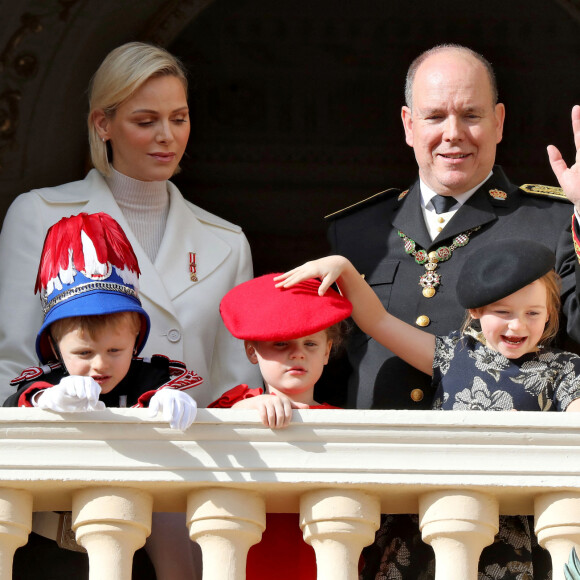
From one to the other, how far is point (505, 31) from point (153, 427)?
115 inches

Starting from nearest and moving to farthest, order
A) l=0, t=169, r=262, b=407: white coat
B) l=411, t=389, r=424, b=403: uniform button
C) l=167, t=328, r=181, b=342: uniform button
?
l=411, t=389, r=424, b=403: uniform button
l=0, t=169, r=262, b=407: white coat
l=167, t=328, r=181, b=342: uniform button

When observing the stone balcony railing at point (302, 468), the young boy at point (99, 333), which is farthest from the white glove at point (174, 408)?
the young boy at point (99, 333)

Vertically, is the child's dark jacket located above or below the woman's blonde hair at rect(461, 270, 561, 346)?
below

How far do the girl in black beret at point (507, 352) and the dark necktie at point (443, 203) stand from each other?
54 cm

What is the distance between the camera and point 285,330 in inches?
149

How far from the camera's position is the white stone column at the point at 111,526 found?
3383mm

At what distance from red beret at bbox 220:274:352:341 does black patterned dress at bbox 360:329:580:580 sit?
12.3 inches

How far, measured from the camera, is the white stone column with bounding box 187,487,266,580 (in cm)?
338

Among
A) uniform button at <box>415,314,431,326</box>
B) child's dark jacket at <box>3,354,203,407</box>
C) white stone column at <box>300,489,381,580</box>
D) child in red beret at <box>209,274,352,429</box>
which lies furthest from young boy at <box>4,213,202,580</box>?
uniform button at <box>415,314,431,326</box>

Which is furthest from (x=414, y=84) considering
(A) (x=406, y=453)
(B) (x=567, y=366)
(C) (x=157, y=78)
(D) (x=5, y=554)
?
(D) (x=5, y=554)

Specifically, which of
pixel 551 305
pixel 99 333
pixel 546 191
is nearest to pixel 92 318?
pixel 99 333

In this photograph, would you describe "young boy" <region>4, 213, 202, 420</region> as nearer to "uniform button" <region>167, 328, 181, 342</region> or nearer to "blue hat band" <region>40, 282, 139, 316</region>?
"blue hat band" <region>40, 282, 139, 316</region>

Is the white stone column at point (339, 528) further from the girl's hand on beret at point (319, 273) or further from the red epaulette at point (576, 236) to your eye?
the red epaulette at point (576, 236)

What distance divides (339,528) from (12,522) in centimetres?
65
